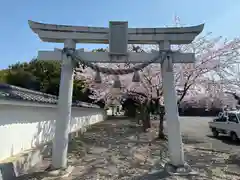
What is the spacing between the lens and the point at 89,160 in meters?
7.68

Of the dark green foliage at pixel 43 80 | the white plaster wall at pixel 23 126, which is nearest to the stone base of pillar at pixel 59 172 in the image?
the white plaster wall at pixel 23 126

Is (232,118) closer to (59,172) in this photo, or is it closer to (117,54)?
(117,54)

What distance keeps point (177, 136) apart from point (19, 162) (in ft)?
13.8

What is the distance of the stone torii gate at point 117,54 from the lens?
6.13 meters

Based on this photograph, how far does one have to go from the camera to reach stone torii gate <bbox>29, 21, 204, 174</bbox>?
6.13 meters

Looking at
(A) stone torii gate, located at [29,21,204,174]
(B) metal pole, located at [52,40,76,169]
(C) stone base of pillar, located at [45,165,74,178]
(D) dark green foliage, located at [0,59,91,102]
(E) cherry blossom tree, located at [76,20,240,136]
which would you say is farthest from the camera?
(D) dark green foliage, located at [0,59,91,102]

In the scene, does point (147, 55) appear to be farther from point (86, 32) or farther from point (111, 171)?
point (111, 171)

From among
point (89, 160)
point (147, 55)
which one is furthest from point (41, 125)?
point (147, 55)

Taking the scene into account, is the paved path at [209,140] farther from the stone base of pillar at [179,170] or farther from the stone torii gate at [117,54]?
the stone torii gate at [117,54]

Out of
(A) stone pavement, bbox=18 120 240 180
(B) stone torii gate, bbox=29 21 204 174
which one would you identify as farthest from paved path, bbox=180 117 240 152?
(B) stone torii gate, bbox=29 21 204 174

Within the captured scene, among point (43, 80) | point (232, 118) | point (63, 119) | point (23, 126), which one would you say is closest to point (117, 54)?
point (63, 119)

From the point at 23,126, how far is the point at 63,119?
169 centimetres

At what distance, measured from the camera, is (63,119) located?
20.0 feet

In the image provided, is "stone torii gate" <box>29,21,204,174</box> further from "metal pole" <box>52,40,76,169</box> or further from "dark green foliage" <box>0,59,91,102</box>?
"dark green foliage" <box>0,59,91,102</box>
